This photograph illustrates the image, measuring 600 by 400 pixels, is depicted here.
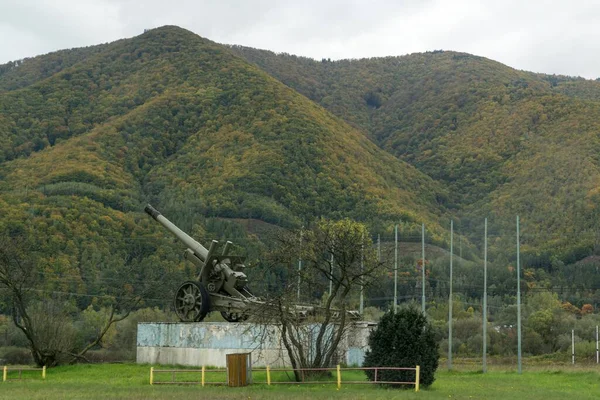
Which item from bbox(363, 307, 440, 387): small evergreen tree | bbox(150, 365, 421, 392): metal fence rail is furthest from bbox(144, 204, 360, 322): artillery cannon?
bbox(363, 307, 440, 387): small evergreen tree

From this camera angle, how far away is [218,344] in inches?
1441

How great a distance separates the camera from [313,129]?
108875 millimetres

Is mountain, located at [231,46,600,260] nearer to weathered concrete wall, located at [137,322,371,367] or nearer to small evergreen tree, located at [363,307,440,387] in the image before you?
weathered concrete wall, located at [137,322,371,367]

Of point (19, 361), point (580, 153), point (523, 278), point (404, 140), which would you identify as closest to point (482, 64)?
point (404, 140)

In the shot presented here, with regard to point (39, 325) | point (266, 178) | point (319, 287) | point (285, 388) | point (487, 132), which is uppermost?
point (487, 132)

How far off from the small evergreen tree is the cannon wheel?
26.7ft

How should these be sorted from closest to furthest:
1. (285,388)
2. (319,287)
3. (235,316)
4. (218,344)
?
(285,388), (218,344), (319,287), (235,316)

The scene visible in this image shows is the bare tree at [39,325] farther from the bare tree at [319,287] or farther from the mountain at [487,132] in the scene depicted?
the mountain at [487,132]

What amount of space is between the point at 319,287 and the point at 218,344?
4.50 meters

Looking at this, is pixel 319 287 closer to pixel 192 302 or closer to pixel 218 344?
pixel 218 344

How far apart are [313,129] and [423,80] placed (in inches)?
2815

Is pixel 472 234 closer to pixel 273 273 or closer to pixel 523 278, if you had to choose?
pixel 523 278

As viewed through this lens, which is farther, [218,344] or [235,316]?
[235,316]

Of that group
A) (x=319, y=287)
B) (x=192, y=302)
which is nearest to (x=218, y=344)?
(x=192, y=302)
